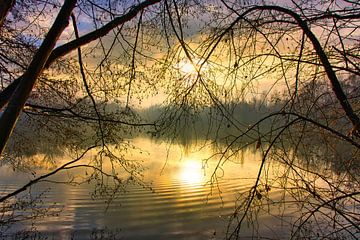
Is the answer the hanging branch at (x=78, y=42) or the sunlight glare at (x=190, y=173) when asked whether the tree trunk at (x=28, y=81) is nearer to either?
the hanging branch at (x=78, y=42)

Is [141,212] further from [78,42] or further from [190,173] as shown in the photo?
[78,42]

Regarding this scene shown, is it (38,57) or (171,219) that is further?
(171,219)

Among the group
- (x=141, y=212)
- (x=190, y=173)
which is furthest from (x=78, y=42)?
(x=190, y=173)

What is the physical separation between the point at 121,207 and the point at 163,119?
31.1ft

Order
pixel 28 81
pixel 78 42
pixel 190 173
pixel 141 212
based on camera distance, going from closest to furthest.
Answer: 1. pixel 28 81
2. pixel 78 42
3. pixel 141 212
4. pixel 190 173

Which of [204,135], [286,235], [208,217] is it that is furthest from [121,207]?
[204,135]

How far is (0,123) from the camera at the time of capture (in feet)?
5.57

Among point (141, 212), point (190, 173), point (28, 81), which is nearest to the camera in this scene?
point (28, 81)

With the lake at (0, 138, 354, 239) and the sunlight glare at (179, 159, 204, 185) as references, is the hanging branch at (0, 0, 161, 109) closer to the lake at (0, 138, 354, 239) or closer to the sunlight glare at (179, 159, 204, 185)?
the lake at (0, 138, 354, 239)

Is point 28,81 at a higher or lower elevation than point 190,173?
higher

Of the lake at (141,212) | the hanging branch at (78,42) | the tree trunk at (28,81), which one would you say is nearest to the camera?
the tree trunk at (28,81)

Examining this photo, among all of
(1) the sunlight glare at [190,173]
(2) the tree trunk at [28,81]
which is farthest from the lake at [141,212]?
(2) the tree trunk at [28,81]

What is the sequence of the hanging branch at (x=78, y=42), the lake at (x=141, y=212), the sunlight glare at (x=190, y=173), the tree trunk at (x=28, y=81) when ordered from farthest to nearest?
the sunlight glare at (x=190, y=173) → the lake at (x=141, y=212) → the hanging branch at (x=78, y=42) → the tree trunk at (x=28, y=81)

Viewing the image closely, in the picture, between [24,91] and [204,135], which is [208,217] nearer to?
[204,135]
